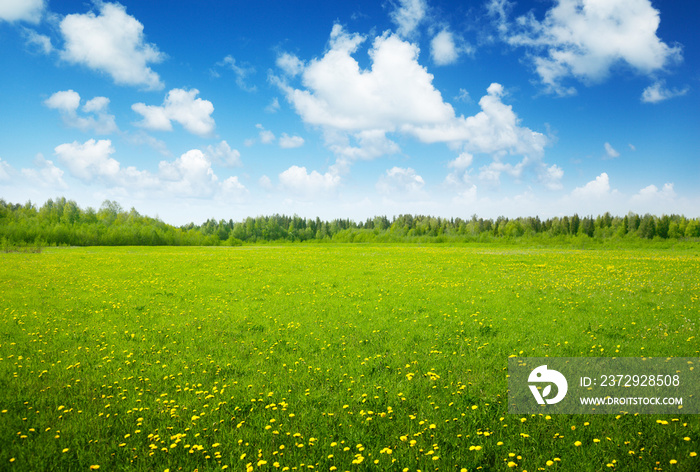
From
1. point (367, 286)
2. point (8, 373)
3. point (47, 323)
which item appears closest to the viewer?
point (8, 373)

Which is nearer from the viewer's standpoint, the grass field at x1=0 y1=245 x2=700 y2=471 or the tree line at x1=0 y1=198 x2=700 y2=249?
the grass field at x1=0 y1=245 x2=700 y2=471

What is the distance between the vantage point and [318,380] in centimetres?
865

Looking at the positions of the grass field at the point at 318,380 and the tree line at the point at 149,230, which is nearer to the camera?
the grass field at the point at 318,380

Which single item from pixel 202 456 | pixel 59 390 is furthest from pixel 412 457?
pixel 59 390

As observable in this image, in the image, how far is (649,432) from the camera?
6.30 metres

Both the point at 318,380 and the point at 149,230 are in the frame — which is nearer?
the point at 318,380

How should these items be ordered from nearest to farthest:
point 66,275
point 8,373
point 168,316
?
point 8,373 → point 168,316 → point 66,275

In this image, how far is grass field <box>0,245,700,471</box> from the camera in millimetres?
5848

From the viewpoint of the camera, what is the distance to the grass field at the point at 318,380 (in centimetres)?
585

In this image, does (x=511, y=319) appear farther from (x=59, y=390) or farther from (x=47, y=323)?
(x=47, y=323)

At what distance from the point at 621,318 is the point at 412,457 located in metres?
12.7

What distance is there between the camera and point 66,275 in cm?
2770

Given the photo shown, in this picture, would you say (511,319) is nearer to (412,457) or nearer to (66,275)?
(412,457)

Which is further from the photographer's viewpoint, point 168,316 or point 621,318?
point 168,316
